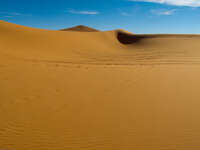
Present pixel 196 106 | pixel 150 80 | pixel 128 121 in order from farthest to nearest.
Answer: pixel 150 80 → pixel 196 106 → pixel 128 121

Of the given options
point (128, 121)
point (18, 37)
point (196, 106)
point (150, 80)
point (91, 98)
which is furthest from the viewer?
point (18, 37)

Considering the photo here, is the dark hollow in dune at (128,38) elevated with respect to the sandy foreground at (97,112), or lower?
elevated

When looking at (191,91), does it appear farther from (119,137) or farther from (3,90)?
(3,90)

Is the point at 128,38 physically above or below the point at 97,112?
above

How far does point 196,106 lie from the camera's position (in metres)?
4.16

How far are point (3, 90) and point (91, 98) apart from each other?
2572 mm

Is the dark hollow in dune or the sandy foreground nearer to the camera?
the sandy foreground

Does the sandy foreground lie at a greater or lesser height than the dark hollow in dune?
lesser

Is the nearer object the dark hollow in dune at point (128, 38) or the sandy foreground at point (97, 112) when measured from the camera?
the sandy foreground at point (97, 112)

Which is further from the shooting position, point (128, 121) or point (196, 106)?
point (196, 106)

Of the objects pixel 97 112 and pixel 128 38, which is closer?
pixel 97 112

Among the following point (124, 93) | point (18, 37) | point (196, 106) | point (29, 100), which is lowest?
point (196, 106)

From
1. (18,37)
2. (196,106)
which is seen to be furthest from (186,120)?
(18,37)

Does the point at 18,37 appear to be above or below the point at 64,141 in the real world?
above
